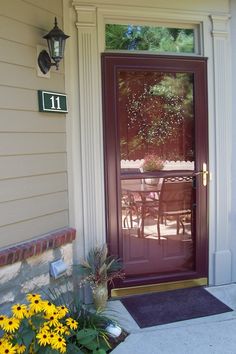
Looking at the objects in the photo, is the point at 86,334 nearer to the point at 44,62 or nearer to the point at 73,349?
the point at 73,349

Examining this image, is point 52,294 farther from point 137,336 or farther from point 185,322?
point 185,322

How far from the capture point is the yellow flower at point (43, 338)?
198 centimetres

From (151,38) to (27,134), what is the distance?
1457mm

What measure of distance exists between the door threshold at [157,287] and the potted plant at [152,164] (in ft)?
3.00

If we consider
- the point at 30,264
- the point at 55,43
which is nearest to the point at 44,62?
the point at 55,43

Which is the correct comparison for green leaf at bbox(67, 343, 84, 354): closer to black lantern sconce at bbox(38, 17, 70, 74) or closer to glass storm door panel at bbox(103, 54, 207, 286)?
glass storm door panel at bbox(103, 54, 207, 286)

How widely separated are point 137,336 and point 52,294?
0.67m

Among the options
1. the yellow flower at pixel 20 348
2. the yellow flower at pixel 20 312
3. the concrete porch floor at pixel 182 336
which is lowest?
the concrete porch floor at pixel 182 336

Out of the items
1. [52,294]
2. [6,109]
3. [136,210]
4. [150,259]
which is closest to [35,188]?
[6,109]

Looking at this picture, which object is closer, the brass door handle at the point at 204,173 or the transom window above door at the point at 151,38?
the transom window above door at the point at 151,38

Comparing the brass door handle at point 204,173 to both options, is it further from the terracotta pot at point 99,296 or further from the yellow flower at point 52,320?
the yellow flower at point 52,320

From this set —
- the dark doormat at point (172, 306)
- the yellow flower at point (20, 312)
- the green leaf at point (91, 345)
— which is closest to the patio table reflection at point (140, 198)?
the dark doormat at point (172, 306)

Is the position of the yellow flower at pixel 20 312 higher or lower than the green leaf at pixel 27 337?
higher

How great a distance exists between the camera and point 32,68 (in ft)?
8.91
